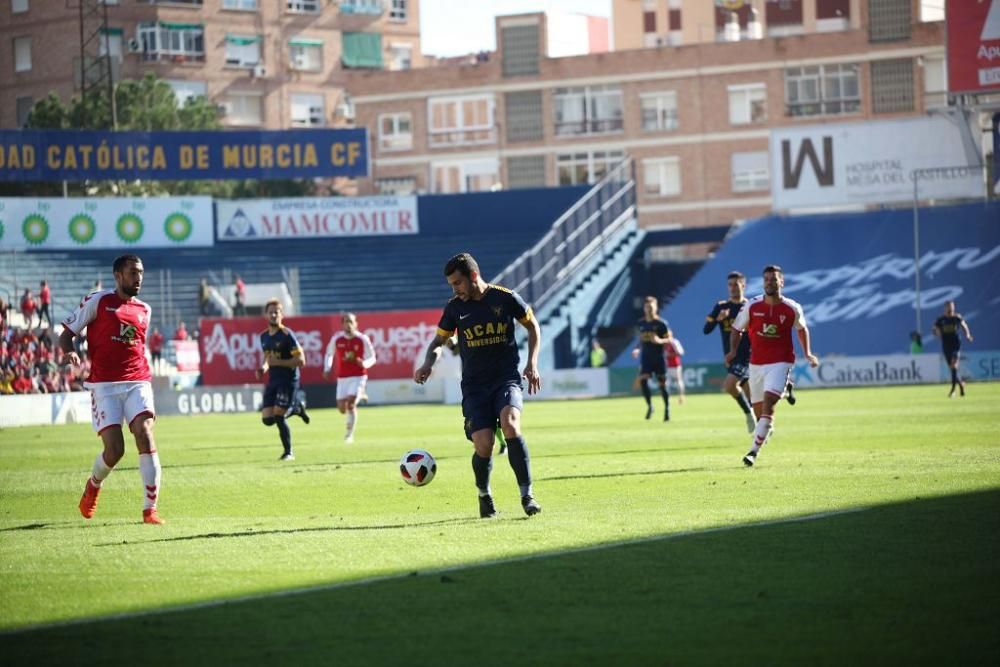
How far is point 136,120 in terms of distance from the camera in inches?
3034

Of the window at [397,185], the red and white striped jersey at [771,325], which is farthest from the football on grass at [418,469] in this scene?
the window at [397,185]

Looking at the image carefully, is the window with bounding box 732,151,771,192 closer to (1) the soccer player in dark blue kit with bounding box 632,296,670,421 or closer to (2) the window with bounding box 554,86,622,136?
(2) the window with bounding box 554,86,622,136

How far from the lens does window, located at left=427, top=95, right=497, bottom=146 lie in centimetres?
8075

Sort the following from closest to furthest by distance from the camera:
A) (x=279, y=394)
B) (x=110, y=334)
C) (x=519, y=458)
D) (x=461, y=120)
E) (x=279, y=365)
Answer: (x=519, y=458) < (x=110, y=334) < (x=279, y=394) < (x=279, y=365) < (x=461, y=120)

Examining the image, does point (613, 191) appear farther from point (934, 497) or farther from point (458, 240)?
point (934, 497)

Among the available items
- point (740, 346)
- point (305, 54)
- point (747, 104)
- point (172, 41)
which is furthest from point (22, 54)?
point (740, 346)

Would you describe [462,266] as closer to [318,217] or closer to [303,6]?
[318,217]

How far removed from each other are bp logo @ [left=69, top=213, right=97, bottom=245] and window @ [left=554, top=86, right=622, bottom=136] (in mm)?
28807

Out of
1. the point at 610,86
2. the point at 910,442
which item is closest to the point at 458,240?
the point at 610,86

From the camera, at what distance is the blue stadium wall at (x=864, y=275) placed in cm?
5097

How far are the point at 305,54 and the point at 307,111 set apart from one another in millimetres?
3507

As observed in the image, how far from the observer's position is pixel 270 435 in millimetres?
30938

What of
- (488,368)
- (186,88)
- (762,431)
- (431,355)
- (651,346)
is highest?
(186,88)

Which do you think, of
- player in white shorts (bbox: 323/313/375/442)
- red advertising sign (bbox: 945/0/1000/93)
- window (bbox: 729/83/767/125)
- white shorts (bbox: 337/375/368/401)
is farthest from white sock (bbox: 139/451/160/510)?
window (bbox: 729/83/767/125)
